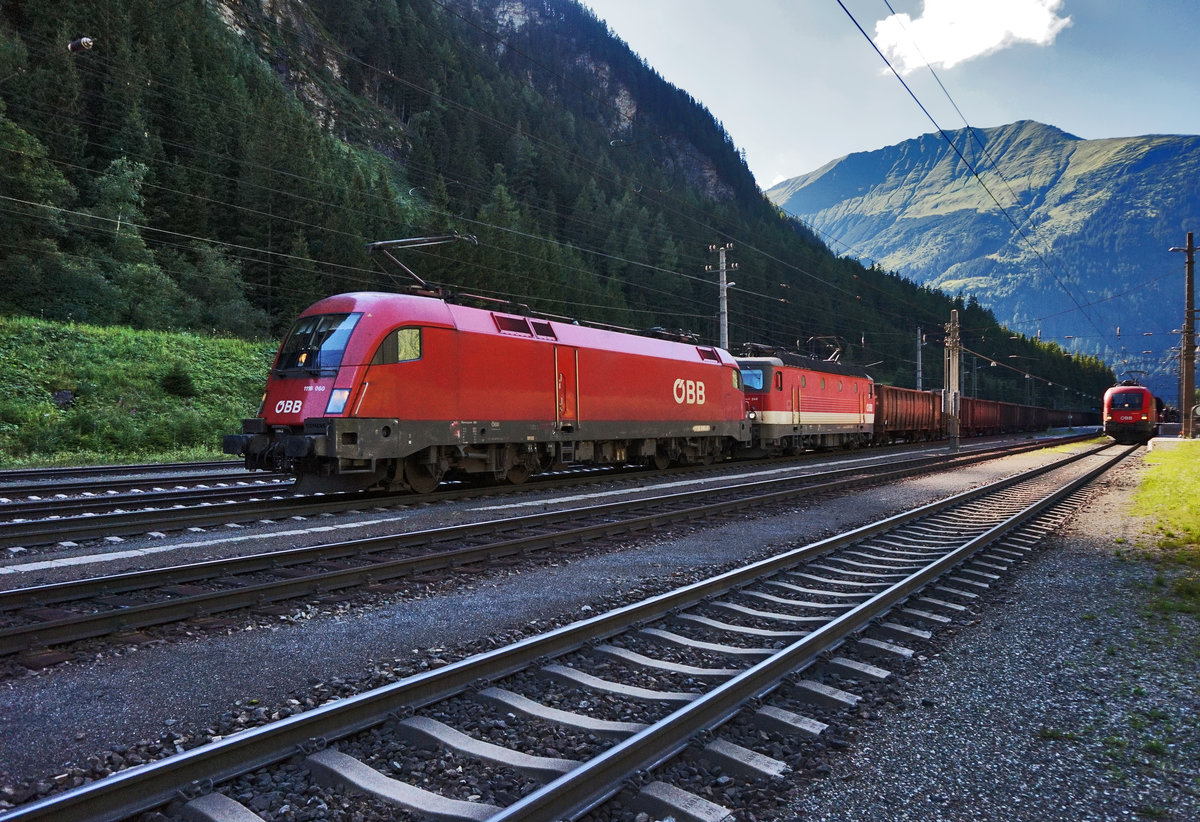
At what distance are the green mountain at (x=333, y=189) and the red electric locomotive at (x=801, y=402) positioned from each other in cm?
908

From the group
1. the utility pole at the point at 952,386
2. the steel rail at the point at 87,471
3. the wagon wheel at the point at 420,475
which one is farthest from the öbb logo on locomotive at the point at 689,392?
the utility pole at the point at 952,386

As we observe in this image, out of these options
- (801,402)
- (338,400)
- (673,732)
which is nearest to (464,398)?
(338,400)

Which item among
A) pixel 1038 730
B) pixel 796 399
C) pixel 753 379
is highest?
pixel 753 379

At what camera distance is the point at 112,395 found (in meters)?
24.1

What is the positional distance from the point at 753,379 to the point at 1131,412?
30.1 meters

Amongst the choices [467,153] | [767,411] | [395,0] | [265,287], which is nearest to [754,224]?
[467,153]

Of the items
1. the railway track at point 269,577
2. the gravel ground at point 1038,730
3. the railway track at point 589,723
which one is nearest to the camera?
the railway track at point 589,723

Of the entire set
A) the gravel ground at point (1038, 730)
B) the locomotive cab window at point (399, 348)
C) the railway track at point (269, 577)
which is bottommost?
the gravel ground at point (1038, 730)

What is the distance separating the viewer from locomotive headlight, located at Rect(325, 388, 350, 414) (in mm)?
11461

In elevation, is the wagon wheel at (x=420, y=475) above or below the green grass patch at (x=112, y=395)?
below

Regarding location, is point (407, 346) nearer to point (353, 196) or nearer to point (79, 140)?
point (79, 140)

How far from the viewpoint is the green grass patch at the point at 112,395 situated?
2136 cm

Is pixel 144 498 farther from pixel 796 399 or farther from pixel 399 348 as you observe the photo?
pixel 796 399

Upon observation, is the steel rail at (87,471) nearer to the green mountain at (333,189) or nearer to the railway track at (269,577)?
the railway track at (269,577)
